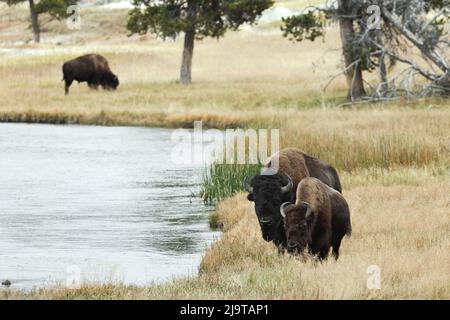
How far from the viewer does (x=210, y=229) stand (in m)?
16.6

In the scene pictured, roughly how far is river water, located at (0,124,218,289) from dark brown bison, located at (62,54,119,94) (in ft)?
44.4

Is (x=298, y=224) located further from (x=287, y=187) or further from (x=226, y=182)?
(x=226, y=182)

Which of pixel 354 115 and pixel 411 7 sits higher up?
pixel 411 7

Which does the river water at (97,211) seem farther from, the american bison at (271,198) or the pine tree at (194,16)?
the pine tree at (194,16)

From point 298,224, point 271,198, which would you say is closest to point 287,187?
point 271,198

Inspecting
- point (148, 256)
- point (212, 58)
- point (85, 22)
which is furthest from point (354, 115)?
point (85, 22)

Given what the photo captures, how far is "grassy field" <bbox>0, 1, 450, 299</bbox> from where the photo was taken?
1019cm

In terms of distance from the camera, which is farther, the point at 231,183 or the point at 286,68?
the point at 286,68

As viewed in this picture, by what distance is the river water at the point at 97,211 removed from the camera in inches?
521

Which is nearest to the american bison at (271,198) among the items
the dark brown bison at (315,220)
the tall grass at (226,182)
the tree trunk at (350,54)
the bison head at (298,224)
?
the dark brown bison at (315,220)

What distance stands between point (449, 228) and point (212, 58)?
4504cm

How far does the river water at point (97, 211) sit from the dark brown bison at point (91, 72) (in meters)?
13.5

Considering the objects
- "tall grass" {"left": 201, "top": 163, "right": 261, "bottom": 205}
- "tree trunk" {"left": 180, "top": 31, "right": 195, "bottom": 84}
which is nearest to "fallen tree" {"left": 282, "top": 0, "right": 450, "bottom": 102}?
"tall grass" {"left": 201, "top": 163, "right": 261, "bottom": 205}
